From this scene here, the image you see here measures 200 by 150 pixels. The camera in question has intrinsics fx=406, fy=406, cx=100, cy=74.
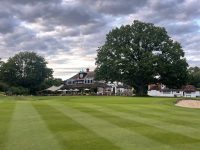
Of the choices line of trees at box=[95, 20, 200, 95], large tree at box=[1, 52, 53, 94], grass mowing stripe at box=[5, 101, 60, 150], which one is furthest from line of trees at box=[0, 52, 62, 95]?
grass mowing stripe at box=[5, 101, 60, 150]

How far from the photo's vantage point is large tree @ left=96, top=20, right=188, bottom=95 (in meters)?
A: 91.2

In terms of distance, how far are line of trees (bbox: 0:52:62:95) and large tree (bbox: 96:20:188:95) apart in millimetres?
43815

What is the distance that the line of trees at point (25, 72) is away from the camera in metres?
134

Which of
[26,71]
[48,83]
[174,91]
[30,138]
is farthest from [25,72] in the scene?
[30,138]

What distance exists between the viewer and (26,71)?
137 m

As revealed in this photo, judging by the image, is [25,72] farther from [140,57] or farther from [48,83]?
[140,57]

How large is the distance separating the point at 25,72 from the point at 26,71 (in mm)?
568

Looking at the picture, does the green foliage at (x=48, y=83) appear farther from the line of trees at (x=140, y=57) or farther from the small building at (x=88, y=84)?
the line of trees at (x=140, y=57)

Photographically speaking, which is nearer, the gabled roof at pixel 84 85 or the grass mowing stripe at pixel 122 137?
the grass mowing stripe at pixel 122 137

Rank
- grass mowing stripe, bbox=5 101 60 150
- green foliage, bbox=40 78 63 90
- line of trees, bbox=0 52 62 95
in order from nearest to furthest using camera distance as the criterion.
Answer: grass mowing stripe, bbox=5 101 60 150 → line of trees, bbox=0 52 62 95 → green foliage, bbox=40 78 63 90

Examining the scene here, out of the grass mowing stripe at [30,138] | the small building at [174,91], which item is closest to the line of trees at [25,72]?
the small building at [174,91]

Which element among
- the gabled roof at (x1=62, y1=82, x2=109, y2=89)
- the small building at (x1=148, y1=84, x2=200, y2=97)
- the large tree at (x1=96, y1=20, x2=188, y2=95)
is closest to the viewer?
the large tree at (x1=96, y1=20, x2=188, y2=95)

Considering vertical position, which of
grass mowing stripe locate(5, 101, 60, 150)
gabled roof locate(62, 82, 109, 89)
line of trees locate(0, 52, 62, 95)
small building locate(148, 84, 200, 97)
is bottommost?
grass mowing stripe locate(5, 101, 60, 150)

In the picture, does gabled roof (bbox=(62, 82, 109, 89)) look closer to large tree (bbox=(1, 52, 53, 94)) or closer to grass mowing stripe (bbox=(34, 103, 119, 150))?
large tree (bbox=(1, 52, 53, 94))
